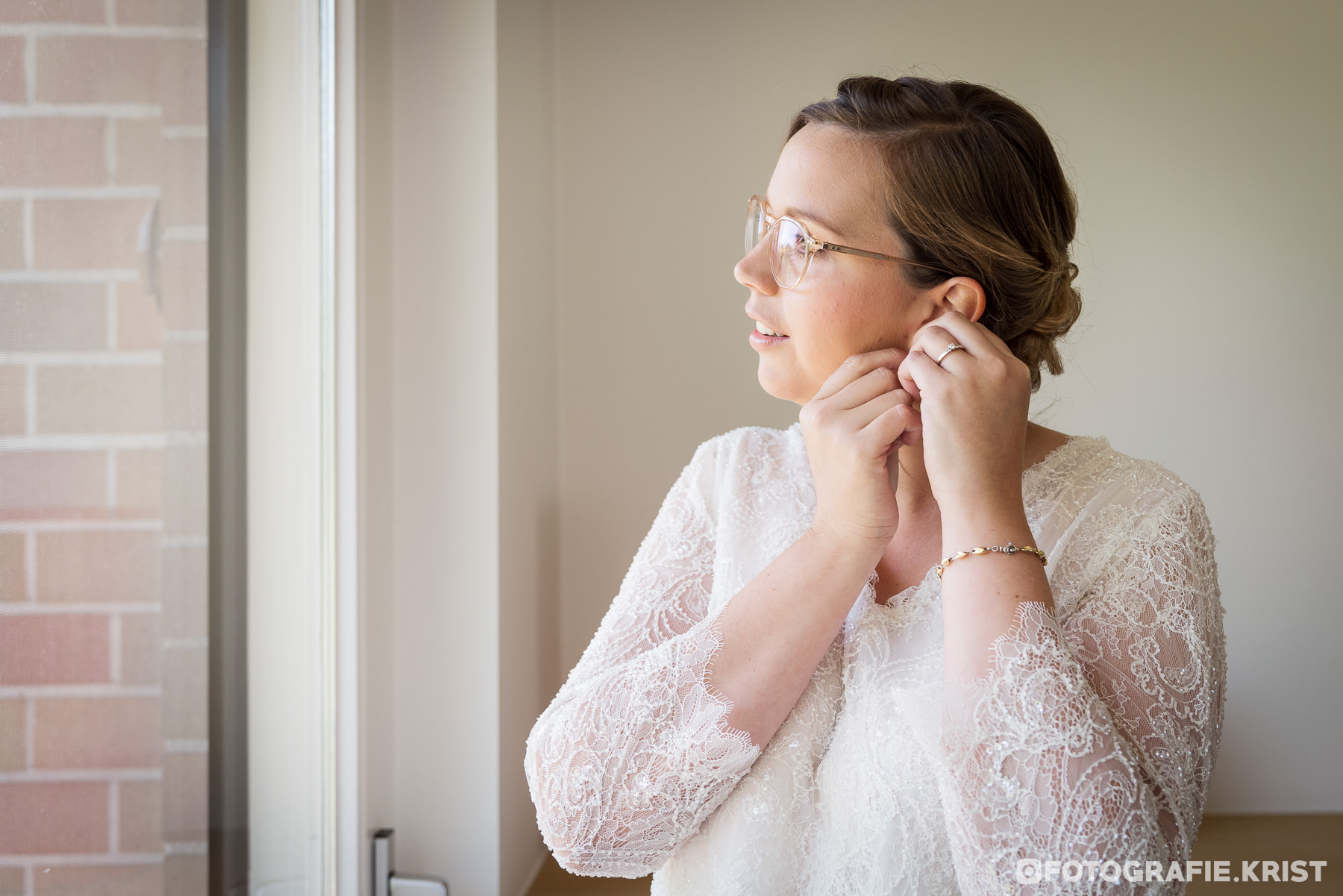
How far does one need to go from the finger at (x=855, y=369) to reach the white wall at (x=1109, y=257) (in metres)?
1.37

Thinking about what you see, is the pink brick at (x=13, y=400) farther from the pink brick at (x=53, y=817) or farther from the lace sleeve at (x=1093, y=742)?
the lace sleeve at (x=1093, y=742)

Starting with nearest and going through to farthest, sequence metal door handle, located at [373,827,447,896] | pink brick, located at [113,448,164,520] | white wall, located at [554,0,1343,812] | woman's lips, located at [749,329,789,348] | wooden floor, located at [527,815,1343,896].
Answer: pink brick, located at [113,448,164,520]
woman's lips, located at [749,329,789,348]
metal door handle, located at [373,827,447,896]
wooden floor, located at [527,815,1343,896]
white wall, located at [554,0,1343,812]

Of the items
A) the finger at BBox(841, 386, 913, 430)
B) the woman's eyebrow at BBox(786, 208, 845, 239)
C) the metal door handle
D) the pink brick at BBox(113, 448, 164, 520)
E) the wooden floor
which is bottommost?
the wooden floor

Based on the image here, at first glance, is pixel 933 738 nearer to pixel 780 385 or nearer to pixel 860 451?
pixel 860 451

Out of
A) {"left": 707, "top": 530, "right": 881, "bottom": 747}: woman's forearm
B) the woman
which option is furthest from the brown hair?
{"left": 707, "top": 530, "right": 881, "bottom": 747}: woman's forearm

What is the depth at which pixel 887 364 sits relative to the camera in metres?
1.00

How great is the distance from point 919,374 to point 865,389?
72 mm

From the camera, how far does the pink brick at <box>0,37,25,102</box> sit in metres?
0.73

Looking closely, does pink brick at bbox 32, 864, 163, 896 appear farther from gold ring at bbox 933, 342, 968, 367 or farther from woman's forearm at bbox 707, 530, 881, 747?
gold ring at bbox 933, 342, 968, 367

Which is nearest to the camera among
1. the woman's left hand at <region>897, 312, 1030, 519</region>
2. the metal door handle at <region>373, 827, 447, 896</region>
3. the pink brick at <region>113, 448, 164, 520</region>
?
the woman's left hand at <region>897, 312, 1030, 519</region>

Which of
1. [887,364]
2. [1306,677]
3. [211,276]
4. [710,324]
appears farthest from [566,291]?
[1306,677]

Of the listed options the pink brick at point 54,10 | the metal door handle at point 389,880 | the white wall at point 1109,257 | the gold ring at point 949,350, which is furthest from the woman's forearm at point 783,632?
the white wall at point 1109,257

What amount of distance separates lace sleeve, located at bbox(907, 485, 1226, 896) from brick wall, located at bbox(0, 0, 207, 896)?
83 cm

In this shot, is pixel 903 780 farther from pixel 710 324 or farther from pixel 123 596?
pixel 710 324
